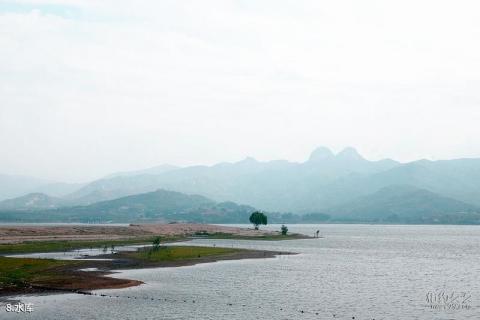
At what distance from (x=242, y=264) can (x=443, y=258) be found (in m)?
57.7

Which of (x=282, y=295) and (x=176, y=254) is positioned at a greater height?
(x=176, y=254)

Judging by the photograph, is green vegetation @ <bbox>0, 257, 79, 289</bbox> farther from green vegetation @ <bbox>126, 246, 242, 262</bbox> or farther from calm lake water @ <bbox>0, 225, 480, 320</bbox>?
green vegetation @ <bbox>126, 246, 242, 262</bbox>

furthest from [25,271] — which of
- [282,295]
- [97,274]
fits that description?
[282,295]

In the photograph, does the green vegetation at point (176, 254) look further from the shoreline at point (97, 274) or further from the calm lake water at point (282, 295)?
the calm lake water at point (282, 295)

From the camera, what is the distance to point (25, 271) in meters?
88.8

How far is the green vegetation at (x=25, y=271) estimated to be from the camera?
77637mm

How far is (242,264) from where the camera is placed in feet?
388

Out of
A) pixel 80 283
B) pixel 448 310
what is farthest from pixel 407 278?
pixel 80 283

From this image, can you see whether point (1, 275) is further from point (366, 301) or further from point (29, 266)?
point (366, 301)

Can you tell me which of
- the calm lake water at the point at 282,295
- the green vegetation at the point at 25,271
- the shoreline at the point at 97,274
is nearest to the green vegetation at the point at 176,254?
the shoreline at the point at 97,274

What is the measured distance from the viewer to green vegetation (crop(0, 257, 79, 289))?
77.6m

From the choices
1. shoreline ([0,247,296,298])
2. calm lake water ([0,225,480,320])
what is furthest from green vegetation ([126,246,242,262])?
calm lake water ([0,225,480,320])

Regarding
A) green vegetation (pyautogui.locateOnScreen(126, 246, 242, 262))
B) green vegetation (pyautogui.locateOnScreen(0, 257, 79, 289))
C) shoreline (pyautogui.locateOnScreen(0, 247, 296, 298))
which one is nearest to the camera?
shoreline (pyautogui.locateOnScreen(0, 247, 296, 298))

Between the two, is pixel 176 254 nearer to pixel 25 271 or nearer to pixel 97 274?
pixel 97 274
